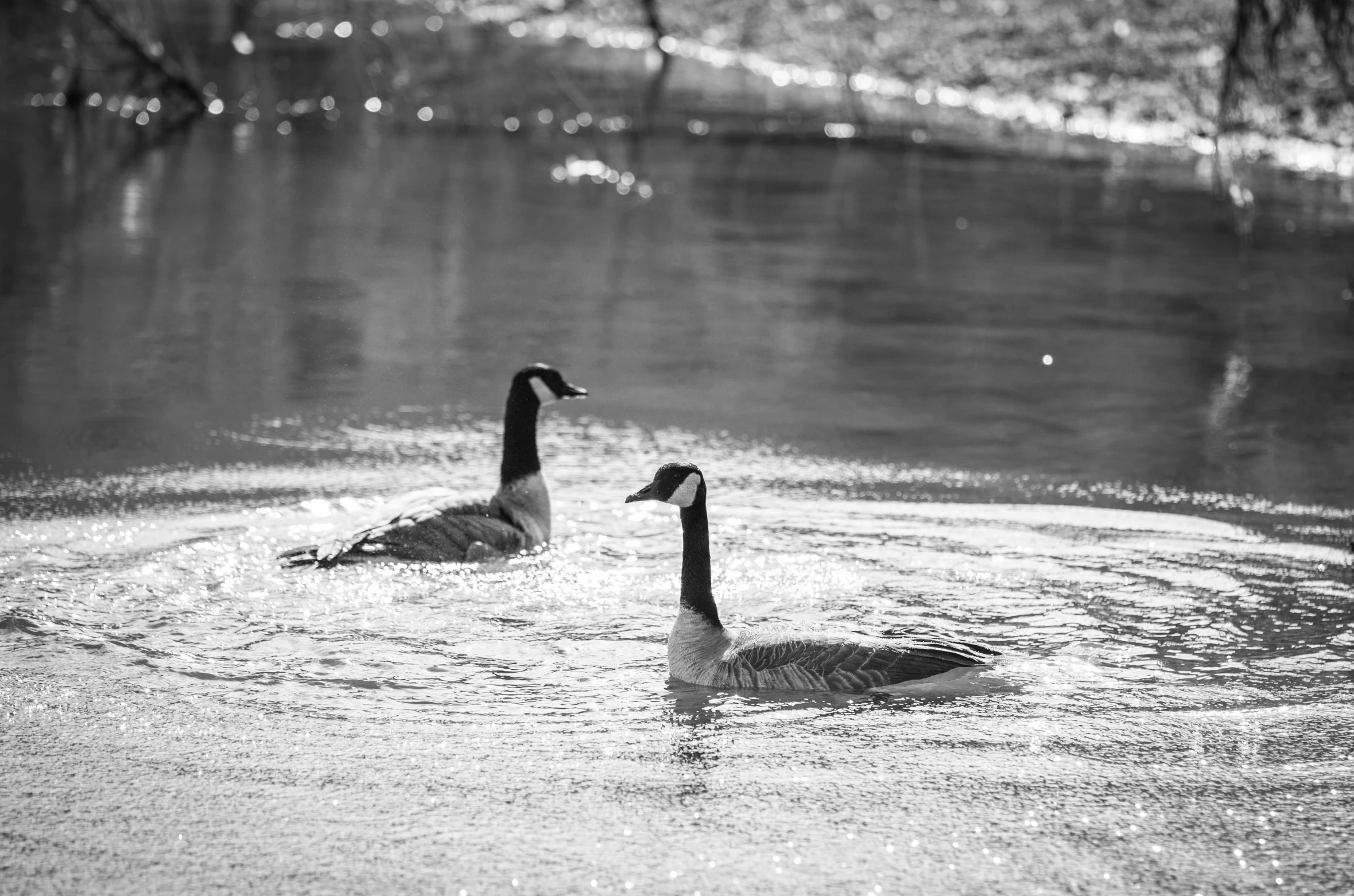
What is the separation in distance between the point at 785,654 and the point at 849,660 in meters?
0.26

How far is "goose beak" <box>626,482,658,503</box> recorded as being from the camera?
24.3 ft

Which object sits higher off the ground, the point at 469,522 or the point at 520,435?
the point at 520,435

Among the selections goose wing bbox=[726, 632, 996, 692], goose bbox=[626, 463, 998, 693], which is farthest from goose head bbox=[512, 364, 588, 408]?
goose wing bbox=[726, 632, 996, 692]

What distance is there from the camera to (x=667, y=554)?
29.0 ft

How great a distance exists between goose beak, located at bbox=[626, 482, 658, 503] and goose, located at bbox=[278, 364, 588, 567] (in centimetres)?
144

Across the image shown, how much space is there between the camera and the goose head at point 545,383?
31.2 ft

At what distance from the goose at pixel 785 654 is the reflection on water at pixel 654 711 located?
0.28 feet

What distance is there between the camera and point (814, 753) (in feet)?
21.6

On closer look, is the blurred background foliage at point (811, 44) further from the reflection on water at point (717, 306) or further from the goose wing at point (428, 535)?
Result: the goose wing at point (428, 535)

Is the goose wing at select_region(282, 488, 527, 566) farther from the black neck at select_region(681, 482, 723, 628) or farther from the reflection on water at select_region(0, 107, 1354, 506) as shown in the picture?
the reflection on water at select_region(0, 107, 1354, 506)

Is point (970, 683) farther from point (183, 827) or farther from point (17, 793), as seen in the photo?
point (17, 793)

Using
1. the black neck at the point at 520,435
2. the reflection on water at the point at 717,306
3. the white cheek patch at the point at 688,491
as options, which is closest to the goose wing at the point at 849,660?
the white cheek patch at the point at 688,491

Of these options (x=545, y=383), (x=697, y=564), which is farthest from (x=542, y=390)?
(x=697, y=564)

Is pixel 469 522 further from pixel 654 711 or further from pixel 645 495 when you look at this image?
pixel 654 711
